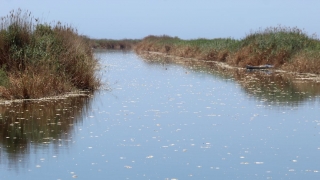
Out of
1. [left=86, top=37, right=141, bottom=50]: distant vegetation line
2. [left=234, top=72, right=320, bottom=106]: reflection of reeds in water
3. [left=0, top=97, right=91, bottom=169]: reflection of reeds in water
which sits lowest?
[left=0, top=97, right=91, bottom=169]: reflection of reeds in water

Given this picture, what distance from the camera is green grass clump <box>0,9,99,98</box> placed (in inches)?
708

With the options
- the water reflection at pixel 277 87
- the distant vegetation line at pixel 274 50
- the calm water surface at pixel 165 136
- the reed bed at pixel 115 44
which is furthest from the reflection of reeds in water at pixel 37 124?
the reed bed at pixel 115 44

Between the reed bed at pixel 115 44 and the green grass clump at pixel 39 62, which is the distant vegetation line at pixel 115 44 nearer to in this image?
the reed bed at pixel 115 44

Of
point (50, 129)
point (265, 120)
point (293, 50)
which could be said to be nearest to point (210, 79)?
point (293, 50)

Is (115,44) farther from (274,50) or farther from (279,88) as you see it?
(279,88)

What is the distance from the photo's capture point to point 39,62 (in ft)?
62.6

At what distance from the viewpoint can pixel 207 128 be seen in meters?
13.4

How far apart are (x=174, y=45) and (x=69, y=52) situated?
4231 centimetres

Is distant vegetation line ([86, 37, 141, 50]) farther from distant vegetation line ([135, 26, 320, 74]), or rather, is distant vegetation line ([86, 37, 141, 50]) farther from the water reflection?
the water reflection

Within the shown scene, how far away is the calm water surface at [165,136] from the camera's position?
9406 millimetres

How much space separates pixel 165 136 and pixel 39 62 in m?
7.83

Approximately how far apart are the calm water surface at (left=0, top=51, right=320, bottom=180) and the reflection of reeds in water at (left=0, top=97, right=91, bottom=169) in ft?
0.06

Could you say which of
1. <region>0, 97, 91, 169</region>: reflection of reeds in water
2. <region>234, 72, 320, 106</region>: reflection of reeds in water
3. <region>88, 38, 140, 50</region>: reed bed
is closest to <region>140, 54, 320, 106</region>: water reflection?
<region>234, 72, 320, 106</region>: reflection of reeds in water

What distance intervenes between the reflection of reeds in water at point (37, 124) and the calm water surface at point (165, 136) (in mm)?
18
